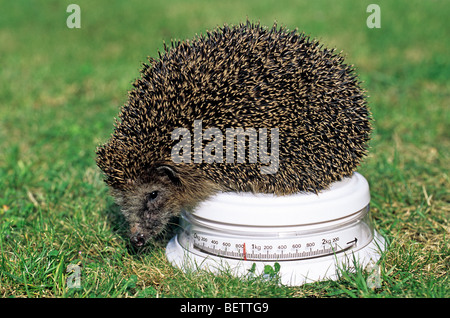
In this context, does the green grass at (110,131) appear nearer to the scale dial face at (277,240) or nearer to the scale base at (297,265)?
the scale base at (297,265)

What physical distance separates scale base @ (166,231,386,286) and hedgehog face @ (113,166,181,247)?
336mm

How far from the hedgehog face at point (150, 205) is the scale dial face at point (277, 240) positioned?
0.26m

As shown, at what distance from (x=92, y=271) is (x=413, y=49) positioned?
28.3 feet

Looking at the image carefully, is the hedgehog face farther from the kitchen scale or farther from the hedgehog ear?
the kitchen scale

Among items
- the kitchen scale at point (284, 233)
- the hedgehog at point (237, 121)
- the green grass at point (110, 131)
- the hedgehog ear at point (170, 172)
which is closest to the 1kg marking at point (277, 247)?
the kitchen scale at point (284, 233)

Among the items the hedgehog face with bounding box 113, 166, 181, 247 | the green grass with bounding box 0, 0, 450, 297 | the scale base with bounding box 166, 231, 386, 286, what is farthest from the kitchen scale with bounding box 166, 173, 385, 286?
the hedgehog face with bounding box 113, 166, 181, 247

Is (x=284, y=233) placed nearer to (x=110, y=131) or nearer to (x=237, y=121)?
(x=237, y=121)

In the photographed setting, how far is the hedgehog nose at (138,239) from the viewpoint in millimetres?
3846

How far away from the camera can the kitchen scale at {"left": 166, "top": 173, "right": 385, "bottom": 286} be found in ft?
11.5

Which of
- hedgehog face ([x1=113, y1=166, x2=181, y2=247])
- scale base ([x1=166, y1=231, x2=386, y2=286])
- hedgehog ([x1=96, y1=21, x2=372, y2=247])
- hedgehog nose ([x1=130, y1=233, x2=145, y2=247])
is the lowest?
scale base ([x1=166, y1=231, x2=386, y2=286])

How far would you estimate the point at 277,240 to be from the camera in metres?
3.53

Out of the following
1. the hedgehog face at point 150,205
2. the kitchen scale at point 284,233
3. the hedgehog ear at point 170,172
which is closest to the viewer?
the kitchen scale at point 284,233

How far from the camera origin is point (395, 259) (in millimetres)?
3783

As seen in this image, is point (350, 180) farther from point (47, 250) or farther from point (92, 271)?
point (47, 250)
